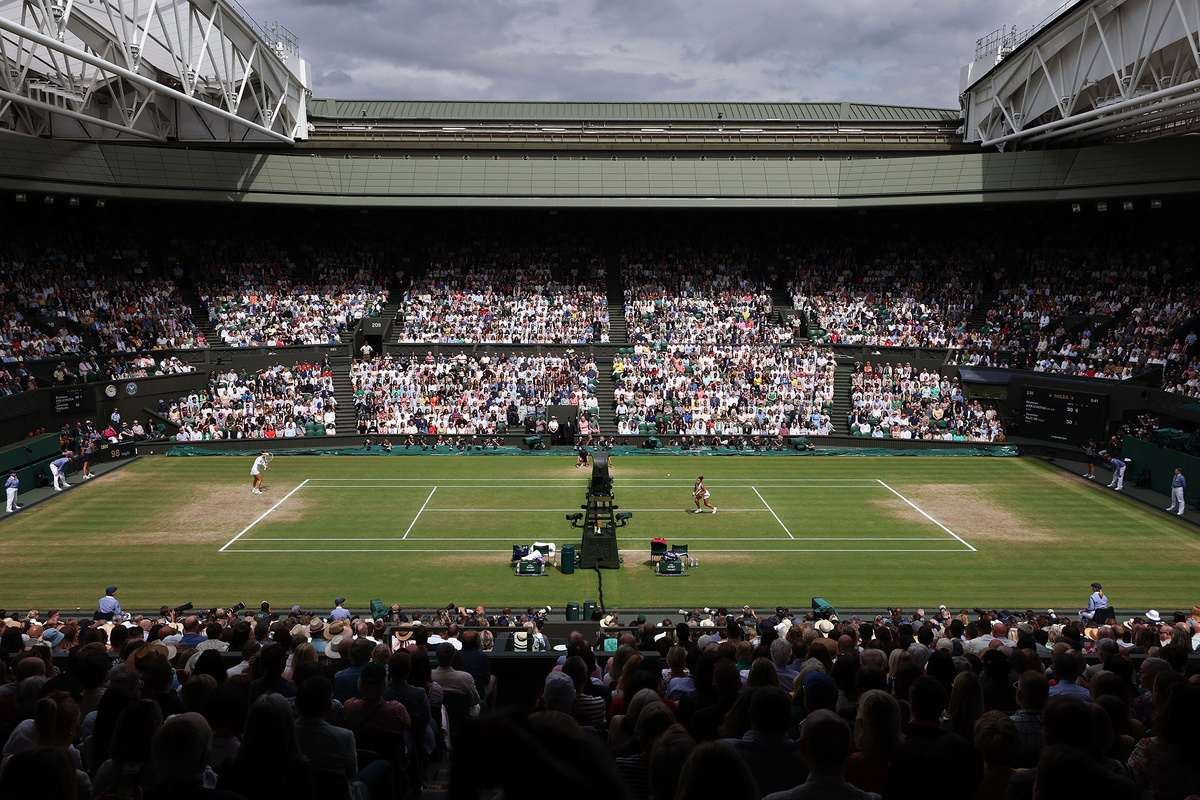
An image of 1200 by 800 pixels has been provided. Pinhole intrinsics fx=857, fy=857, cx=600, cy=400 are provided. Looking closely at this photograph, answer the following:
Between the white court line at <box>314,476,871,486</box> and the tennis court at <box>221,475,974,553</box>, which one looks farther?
the white court line at <box>314,476,871,486</box>

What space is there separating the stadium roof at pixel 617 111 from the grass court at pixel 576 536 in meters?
32.9

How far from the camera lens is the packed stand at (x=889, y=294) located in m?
47.3

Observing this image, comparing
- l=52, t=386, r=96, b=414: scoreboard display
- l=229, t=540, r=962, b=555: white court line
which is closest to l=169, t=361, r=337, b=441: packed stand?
l=52, t=386, r=96, b=414: scoreboard display

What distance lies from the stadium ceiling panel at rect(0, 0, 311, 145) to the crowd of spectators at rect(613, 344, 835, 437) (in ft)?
73.5

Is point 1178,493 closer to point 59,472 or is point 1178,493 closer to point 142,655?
point 142,655

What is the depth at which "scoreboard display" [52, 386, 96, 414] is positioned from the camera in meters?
36.3

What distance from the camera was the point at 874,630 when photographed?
1248 cm

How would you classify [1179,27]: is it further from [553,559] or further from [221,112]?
[221,112]

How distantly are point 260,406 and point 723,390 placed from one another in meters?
23.2

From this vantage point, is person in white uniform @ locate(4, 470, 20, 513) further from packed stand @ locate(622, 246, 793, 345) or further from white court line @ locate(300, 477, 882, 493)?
packed stand @ locate(622, 246, 793, 345)

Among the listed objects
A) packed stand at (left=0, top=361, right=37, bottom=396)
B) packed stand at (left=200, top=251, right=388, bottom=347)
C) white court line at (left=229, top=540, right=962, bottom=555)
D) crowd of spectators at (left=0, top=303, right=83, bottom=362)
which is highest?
packed stand at (left=200, top=251, right=388, bottom=347)

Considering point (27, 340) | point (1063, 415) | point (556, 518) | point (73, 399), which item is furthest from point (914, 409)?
point (27, 340)

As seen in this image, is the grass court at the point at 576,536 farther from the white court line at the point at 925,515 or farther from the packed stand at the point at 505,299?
the packed stand at the point at 505,299

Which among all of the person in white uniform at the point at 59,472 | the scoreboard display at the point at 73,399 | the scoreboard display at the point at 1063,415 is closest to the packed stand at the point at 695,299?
the scoreboard display at the point at 1063,415
